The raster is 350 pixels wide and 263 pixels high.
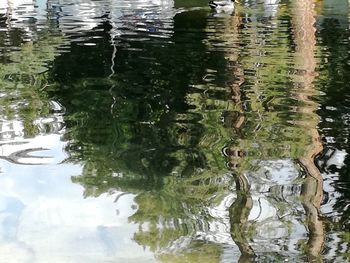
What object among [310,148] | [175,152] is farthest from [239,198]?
[310,148]

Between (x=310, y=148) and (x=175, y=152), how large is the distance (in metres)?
1.56

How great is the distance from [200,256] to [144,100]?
17.5 ft

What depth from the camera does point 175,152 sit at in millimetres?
7184

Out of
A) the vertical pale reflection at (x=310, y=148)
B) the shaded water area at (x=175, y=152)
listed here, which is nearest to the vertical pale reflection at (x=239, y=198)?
the shaded water area at (x=175, y=152)

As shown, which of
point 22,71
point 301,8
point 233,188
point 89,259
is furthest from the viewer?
point 301,8

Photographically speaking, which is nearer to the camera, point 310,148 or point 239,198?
point 239,198

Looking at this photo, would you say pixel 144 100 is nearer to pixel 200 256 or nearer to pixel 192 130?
pixel 192 130

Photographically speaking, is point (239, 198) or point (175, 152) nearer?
point (239, 198)

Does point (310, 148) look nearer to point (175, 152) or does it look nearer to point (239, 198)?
point (175, 152)

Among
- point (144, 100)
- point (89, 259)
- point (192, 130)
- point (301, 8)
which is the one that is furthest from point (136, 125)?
point (301, 8)

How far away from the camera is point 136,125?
8383 millimetres

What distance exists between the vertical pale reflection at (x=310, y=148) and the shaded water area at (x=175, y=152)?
0.07 ft

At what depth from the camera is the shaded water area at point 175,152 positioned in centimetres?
494

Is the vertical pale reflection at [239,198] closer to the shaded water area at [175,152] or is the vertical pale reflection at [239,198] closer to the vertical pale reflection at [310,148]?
the shaded water area at [175,152]
